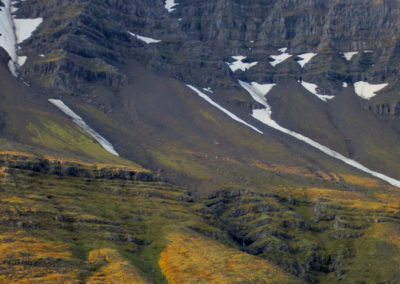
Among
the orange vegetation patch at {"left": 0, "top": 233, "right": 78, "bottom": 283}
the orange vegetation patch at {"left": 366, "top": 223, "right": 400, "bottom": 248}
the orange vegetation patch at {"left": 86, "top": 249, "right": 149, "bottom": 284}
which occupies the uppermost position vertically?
the orange vegetation patch at {"left": 0, "top": 233, "right": 78, "bottom": 283}

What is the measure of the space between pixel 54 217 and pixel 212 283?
44.1 metres

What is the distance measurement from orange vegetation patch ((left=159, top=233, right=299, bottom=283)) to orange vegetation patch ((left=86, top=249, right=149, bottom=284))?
9.11 metres

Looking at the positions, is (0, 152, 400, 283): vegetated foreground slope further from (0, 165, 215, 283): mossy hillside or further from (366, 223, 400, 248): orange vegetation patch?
(366, 223, 400, 248): orange vegetation patch

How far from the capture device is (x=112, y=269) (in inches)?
4813

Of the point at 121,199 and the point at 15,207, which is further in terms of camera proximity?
the point at 121,199

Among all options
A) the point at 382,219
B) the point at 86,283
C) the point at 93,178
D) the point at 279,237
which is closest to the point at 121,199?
the point at 93,178

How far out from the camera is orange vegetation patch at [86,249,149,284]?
117 metres

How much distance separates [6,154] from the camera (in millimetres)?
173250

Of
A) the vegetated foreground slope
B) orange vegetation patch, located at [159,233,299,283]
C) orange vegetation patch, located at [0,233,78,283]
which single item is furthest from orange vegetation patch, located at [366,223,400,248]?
orange vegetation patch, located at [0,233,78,283]

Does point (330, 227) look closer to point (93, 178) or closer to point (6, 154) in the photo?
point (93, 178)

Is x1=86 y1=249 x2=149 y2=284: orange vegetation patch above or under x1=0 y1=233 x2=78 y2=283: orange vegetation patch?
under

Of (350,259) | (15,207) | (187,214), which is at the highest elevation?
(15,207)

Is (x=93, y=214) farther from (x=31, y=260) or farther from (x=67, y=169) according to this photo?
(x=31, y=260)

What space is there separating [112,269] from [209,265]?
23.4 metres
